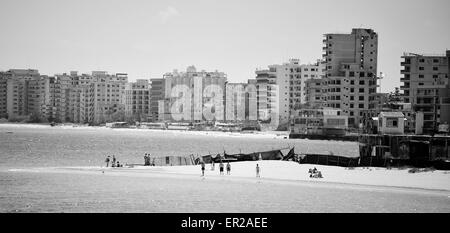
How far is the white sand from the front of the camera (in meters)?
58.2

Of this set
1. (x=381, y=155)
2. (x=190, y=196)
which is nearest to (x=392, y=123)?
(x=381, y=155)

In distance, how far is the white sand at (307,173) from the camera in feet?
191

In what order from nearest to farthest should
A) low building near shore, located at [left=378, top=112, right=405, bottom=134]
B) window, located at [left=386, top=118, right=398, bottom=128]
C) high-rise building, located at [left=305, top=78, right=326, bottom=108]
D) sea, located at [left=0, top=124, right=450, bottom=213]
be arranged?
sea, located at [left=0, top=124, right=450, bottom=213] → low building near shore, located at [left=378, top=112, right=405, bottom=134] → window, located at [left=386, top=118, right=398, bottom=128] → high-rise building, located at [left=305, top=78, right=326, bottom=108]

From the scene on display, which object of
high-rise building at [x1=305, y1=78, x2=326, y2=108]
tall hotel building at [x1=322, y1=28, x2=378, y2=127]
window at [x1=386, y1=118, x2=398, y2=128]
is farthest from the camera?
high-rise building at [x1=305, y1=78, x2=326, y2=108]

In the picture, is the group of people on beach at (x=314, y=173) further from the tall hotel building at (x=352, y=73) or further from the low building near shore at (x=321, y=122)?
the low building near shore at (x=321, y=122)

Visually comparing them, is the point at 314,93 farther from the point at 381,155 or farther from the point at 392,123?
the point at 381,155

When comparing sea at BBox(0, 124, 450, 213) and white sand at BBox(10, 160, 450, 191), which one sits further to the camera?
white sand at BBox(10, 160, 450, 191)

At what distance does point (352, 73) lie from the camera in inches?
6353

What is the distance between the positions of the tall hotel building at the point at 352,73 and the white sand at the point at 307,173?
303 feet

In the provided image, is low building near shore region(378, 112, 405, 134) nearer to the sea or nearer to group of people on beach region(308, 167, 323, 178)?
group of people on beach region(308, 167, 323, 178)

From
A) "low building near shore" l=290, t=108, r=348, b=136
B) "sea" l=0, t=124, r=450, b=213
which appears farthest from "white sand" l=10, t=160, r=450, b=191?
"low building near shore" l=290, t=108, r=348, b=136

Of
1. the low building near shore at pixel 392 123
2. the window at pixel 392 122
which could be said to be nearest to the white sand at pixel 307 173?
the low building near shore at pixel 392 123

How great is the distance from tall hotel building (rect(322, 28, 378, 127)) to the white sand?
9244 centimetres
